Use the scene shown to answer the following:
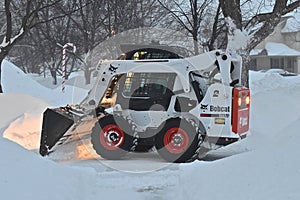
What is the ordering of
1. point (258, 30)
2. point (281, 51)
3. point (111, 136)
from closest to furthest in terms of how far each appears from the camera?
point (111, 136) < point (258, 30) < point (281, 51)

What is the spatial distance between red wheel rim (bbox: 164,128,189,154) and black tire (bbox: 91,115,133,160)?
2.44 ft

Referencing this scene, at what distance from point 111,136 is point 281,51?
33930 mm

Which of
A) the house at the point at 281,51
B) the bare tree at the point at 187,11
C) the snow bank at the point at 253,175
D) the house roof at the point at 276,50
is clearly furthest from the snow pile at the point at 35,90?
the house at the point at 281,51

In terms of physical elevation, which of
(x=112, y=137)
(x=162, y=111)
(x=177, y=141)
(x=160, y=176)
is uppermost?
(x=162, y=111)

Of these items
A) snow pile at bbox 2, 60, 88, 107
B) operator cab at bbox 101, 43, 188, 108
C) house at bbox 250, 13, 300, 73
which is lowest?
house at bbox 250, 13, 300, 73

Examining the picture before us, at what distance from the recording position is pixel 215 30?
20172 mm

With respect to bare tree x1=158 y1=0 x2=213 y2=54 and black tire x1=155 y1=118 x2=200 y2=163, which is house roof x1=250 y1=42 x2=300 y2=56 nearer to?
bare tree x1=158 y1=0 x2=213 y2=54

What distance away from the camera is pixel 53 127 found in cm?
870

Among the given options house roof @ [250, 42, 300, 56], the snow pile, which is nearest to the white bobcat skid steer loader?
the snow pile

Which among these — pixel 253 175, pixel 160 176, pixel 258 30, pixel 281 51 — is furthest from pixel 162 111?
pixel 281 51

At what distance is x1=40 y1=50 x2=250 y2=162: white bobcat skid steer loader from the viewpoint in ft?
28.3

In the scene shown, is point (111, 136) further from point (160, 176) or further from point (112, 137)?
point (160, 176)

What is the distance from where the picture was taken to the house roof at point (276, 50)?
129ft

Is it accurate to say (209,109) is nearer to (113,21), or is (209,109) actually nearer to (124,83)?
(124,83)
